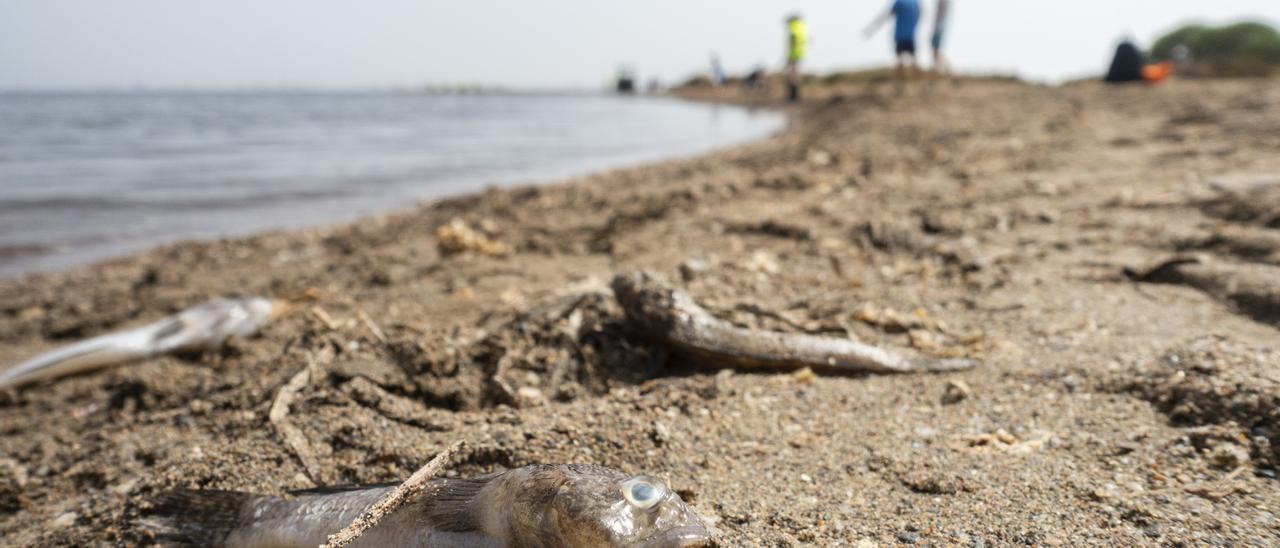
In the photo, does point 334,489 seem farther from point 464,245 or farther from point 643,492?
point 464,245

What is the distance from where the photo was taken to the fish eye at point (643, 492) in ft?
4.32

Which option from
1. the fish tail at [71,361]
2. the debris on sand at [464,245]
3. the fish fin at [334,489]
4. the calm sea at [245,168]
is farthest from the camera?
the calm sea at [245,168]

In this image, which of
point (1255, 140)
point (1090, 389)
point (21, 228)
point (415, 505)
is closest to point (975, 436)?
point (1090, 389)

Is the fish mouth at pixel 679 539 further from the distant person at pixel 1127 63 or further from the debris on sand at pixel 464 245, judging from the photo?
the distant person at pixel 1127 63

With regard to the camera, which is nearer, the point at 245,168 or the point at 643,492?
the point at 643,492

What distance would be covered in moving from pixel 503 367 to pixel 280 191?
731 centimetres

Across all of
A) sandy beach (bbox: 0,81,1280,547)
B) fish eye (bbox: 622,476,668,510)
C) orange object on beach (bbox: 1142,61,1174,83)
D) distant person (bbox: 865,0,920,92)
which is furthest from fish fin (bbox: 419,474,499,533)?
orange object on beach (bbox: 1142,61,1174,83)

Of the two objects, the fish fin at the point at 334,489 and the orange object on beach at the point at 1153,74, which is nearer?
the fish fin at the point at 334,489

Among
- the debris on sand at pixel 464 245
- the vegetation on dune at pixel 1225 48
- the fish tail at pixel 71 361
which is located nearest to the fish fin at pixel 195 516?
the fish tail at pixel 71 361

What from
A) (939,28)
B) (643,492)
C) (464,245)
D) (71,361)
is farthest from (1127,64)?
(71,361)

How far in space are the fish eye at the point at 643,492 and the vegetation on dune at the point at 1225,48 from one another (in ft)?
76.7

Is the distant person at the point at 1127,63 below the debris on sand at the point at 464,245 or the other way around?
the other way around

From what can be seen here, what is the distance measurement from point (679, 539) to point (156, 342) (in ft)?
11.4

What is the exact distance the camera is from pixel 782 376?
2572 mm
